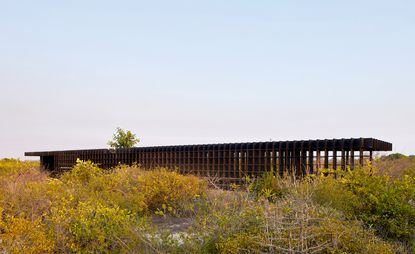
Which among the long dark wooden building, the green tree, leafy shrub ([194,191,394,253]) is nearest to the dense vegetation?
leafy shrub ([194,191,394,253])

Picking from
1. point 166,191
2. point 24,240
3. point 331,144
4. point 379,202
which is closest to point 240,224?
point 379,202

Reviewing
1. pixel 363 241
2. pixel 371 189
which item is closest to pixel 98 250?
pixel 363 241

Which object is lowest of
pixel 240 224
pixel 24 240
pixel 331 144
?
pixel 24 240

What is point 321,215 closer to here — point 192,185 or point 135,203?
point 135,203

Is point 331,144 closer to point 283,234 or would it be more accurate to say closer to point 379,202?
point 379,202

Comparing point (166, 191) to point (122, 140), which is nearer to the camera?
point (166, 191)

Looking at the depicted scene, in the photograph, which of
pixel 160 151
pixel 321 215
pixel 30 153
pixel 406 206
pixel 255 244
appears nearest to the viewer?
pixel 255 244

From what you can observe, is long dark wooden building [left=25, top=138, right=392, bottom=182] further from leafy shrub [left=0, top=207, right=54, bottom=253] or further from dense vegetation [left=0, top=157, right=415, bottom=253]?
leafy shrub [left=0, top=207, right=54, bottom=253]

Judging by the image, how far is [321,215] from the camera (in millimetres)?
6801

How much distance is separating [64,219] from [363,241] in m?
4.63

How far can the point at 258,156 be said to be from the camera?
2012 centimetres

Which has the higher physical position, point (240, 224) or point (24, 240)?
point (240, 224)

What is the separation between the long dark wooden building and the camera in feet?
56.2

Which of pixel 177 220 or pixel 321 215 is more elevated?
pixel 321 215
